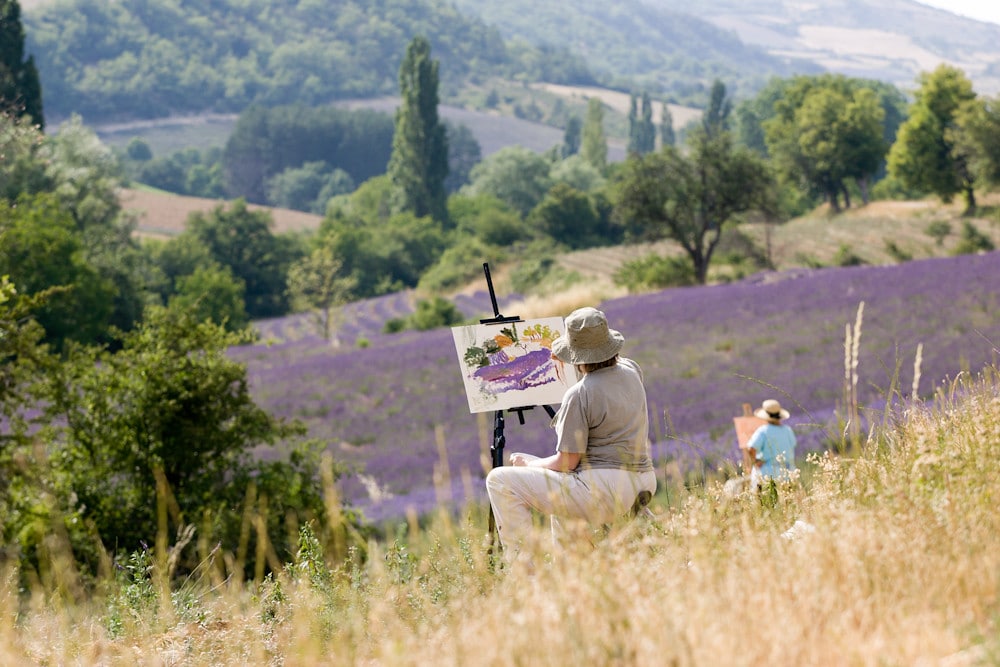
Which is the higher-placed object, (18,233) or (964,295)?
(964,295)

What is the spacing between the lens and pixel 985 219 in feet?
165

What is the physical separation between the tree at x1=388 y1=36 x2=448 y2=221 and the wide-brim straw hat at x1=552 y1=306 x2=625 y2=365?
8256 centimetres

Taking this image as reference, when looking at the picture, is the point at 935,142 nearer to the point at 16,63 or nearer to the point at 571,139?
the point at 16,63

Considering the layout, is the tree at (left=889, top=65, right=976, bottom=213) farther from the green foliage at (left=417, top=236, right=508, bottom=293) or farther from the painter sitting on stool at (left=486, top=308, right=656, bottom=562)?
the painter sitting on stool at (left=486, top=308, right=656, bottom=562)

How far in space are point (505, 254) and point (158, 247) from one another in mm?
19894

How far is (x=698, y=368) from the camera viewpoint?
797 inches

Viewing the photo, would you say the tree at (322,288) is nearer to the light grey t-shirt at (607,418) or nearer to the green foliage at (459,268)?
the green foliage at (459,268)

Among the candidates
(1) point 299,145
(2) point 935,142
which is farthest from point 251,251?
(1) point 299,145

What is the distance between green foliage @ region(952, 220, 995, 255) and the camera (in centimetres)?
3728

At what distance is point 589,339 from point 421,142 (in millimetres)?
83932

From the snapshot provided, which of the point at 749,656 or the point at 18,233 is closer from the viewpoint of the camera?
the point at 749,656

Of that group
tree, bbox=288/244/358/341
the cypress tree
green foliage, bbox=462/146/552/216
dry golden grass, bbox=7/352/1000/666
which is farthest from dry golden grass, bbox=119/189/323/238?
dry golden grass, bbox=7/352/1000/666

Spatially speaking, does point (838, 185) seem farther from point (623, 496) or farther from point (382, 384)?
point (623, 496)

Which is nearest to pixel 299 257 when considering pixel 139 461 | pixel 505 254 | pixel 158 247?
pixel 158 247
